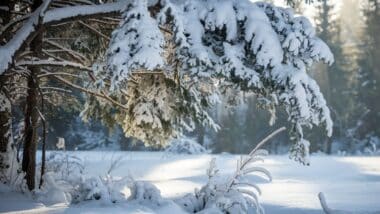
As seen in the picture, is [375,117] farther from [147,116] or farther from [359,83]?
[147,116]

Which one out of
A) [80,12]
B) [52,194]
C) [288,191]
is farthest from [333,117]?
[80,12]

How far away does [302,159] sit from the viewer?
237 inches

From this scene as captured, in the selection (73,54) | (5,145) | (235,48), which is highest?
(73,54)

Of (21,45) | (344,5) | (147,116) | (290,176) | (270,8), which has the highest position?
(344,5)

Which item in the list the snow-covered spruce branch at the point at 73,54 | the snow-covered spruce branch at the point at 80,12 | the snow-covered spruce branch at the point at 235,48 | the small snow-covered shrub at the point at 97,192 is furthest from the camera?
the snow-covered spruce branch at the point at 73,54

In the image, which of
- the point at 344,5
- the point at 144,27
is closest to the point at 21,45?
the point at 144,27

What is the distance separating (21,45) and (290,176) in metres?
8.13

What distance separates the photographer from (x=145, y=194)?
234 inches

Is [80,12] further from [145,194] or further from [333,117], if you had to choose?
[333,117]

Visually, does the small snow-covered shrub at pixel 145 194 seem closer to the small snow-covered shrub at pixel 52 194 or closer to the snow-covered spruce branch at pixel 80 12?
the small snow-covered shrub at pixel 52 194

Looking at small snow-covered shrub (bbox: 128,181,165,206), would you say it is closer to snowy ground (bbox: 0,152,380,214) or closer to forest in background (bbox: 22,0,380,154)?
snowy ground (bbox: 0,152,380,214)

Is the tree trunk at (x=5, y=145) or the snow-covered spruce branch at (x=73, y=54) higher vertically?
the snow-covered spruce branch at (x=73, y=54)

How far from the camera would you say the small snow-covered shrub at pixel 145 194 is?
5843 millimetres

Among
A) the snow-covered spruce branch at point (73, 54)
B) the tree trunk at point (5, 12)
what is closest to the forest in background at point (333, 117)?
the snow-covered spruce branch at point (73, 54)
